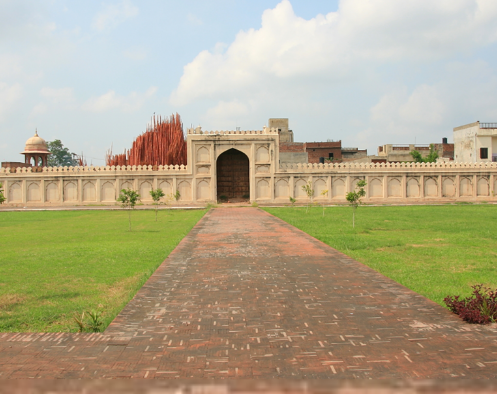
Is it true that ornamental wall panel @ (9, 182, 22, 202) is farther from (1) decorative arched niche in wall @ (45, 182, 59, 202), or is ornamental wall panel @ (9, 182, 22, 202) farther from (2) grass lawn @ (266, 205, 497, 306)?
(2) grass lawn @ (266, 205, 497, 306)

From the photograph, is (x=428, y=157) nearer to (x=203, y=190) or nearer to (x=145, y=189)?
(x=203, y=190)

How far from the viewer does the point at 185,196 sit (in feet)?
109

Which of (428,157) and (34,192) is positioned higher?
(428,157)

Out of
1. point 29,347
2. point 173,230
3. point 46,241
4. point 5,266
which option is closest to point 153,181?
point 173,230

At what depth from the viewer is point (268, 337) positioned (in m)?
4.48

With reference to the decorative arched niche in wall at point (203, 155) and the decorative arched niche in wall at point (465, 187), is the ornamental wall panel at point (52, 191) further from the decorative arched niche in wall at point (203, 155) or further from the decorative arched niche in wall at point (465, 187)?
the decorative arched niche in wall at point (465, 187)

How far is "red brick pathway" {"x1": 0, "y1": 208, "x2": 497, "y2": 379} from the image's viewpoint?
368 cm

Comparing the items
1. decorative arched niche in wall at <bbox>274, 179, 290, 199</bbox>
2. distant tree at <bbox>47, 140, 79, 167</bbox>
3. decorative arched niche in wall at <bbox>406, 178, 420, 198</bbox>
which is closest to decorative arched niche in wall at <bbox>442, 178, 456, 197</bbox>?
decorative arched niche in wall at <bbox>406, 178, 420, 198</bbox>

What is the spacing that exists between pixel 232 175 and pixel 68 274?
2765 cm

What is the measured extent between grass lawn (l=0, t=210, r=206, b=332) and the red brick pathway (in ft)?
1.86

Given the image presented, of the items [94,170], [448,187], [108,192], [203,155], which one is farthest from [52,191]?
[448,187]

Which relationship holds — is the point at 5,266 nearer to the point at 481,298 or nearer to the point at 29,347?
the point at 29,347

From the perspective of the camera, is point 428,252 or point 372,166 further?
point 372,166

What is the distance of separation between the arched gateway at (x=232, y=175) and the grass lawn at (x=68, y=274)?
67.4ft
